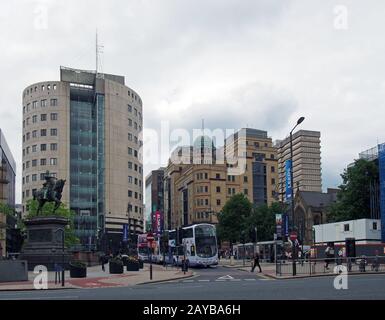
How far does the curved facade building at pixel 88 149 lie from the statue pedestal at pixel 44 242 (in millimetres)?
70642

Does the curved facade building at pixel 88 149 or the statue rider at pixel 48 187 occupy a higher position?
the curved facade building at pixel 88 149

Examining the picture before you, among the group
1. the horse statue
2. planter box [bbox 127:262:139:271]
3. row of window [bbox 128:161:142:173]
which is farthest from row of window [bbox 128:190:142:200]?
planter box [bbox 127:262:139:271]

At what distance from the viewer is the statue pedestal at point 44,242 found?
49.3 m

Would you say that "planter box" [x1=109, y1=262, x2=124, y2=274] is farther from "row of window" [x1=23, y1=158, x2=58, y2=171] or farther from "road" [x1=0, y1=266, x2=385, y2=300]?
"row of window" [x1=23, y1=158, x2=58, y2=171]

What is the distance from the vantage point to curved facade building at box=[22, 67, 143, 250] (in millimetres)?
123562

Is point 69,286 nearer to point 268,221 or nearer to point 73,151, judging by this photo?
point 268,221

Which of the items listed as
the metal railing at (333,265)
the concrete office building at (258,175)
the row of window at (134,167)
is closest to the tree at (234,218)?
the row of window at (134,167)

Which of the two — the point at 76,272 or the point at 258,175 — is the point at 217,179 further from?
the point at 76,272

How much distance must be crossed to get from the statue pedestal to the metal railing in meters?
19.8

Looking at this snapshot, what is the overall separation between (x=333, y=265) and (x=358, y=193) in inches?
1822

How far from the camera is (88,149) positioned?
12912 centimetres

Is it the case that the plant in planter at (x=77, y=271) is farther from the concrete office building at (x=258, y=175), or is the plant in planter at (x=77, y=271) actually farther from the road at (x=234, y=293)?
the concrete office building at (x=258, y=175)

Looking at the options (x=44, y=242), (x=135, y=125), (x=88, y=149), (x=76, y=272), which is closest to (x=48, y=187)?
(x=44, y=242)

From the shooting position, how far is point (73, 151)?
12775 cm
